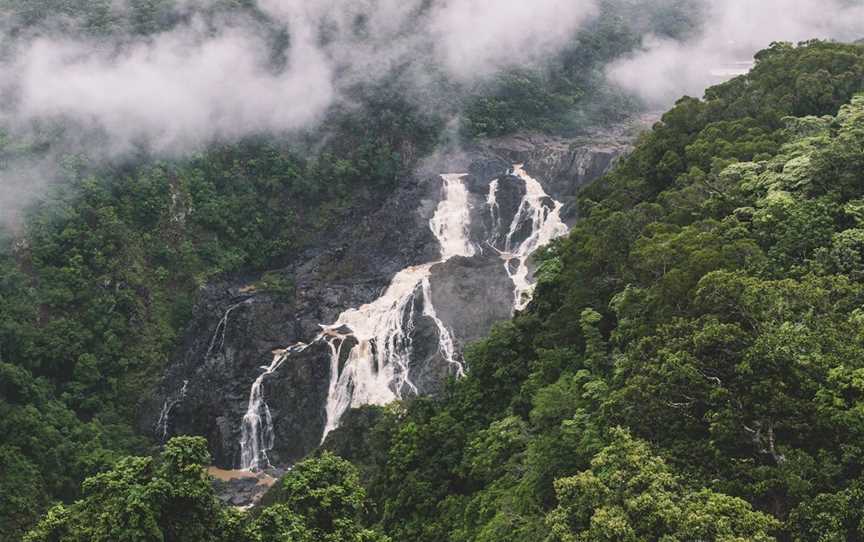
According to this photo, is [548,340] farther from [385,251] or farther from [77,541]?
[385,251]

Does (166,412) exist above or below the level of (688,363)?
above

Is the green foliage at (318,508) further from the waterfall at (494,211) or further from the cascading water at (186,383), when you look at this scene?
the waterfall at (494,211)

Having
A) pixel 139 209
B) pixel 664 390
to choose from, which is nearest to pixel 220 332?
pixel 139 209

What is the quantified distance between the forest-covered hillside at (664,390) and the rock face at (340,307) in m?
9.26

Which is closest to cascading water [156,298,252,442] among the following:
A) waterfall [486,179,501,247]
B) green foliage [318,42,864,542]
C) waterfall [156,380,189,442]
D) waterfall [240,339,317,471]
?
waterfall [156,380,189,442]

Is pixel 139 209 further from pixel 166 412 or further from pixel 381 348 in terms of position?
pixel 381 348

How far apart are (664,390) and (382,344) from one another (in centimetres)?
2569

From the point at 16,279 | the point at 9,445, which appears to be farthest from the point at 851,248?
the point at 16,279

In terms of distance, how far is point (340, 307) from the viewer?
4216 cm

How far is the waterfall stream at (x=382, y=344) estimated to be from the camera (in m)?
36.8

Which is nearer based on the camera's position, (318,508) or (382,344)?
(318,508)

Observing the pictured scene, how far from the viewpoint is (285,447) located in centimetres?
3631

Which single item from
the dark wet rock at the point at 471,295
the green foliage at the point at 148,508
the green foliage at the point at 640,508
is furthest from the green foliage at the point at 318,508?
the dark wet rock at the point at 471,295

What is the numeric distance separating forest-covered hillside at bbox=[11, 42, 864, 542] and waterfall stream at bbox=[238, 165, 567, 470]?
8.30 meters
